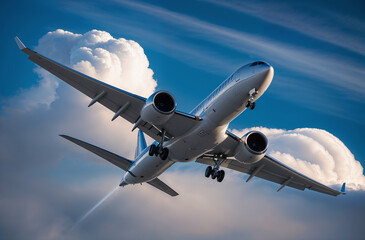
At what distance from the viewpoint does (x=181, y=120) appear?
86.4ft

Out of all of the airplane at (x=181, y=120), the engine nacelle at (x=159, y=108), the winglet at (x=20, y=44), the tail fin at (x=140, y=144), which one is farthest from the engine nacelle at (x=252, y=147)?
the winglet at (x=20, y=44)

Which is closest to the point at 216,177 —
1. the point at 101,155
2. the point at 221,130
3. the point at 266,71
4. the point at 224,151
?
the point at 224,151

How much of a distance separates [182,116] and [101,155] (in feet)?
32.7

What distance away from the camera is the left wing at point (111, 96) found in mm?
25994

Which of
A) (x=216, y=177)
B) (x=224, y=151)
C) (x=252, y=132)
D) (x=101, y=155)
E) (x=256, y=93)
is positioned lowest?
(x=101, y=155)

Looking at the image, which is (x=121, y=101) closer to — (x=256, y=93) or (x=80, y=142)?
(x=80, y=142)

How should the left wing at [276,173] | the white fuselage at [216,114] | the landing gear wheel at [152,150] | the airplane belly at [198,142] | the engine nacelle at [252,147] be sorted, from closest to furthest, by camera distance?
the white fuselage at [216,114]
the airplane belly at [198,142]
the landing gear wheel at [152,150]
the engine nacelle at [252,147]
the left wing at [276,173]

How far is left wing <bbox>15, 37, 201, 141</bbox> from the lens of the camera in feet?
85.3

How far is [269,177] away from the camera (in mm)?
37656

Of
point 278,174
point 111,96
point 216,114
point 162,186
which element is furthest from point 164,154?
point 278,174

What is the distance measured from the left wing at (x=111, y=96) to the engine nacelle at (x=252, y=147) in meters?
4.95

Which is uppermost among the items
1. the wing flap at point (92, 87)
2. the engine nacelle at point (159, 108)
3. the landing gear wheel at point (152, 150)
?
the engine nacelle at point (159, 108)

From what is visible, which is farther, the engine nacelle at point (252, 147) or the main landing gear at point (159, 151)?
A: the engine nacelle at point (252, 147)

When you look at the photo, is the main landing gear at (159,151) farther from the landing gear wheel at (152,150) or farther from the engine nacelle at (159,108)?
the engine nacelle at (159,108)
